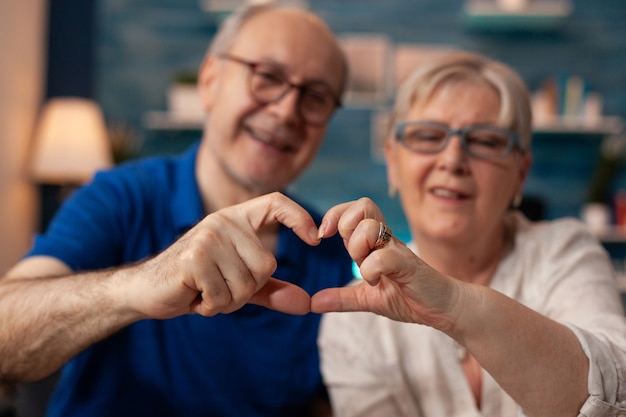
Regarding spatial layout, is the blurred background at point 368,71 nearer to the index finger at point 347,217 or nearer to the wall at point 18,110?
the wall at point 18,110

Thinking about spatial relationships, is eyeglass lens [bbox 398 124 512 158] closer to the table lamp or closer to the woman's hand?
the woman's hand

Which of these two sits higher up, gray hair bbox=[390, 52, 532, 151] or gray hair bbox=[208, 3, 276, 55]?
gray hair bbox=[208, 3, 276, 55]

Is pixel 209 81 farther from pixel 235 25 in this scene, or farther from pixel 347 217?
pixel 347 217

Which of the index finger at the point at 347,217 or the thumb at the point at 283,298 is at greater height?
the index finger at the point at 347,217

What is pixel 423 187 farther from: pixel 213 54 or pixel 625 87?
pixel 625 87

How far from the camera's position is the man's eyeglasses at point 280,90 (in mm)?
1743

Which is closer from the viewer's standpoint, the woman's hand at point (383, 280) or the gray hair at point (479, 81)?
the woman's hand at point (383, 280)

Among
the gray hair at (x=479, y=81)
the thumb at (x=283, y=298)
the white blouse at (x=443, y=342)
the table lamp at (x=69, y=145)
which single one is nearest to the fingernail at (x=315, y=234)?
the thumb at (x=283, y=298)

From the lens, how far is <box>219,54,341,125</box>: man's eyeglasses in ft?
5.72

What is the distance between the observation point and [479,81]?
143 cm

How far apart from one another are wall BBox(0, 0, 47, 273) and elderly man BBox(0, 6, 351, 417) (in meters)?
2.43

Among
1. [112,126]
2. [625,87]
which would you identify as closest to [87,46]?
[112,126]

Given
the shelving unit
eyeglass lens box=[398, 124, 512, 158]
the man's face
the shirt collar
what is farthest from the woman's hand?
the shelving unit

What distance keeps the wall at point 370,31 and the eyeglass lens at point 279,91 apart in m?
2.85
